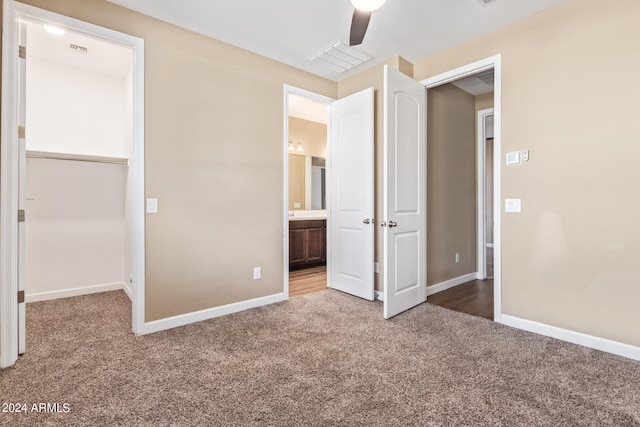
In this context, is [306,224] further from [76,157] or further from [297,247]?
[76,157]

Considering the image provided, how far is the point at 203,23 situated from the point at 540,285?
3.74 m

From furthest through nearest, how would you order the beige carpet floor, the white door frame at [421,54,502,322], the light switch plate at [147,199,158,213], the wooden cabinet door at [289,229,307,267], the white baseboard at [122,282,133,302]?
the wooden cabinet door at [289,229,307,267] → the white baseboard at [122,282,133,302] → the white door frame at [421,54,502,322] → the light switch plate at [147,199,158,213] → the beige carpet floor

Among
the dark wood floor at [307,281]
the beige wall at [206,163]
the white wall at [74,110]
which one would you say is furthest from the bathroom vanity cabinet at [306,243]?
the white wall at [74,110]

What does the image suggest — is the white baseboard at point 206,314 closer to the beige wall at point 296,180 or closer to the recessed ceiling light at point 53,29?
the recessed ceiling light at point 53,29

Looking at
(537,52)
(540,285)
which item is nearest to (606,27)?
(537,52)

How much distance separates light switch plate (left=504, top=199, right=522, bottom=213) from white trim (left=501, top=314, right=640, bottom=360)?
967 millimetres

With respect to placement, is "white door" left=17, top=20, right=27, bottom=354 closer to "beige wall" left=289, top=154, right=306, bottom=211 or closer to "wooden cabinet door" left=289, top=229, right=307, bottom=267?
"wooden cabinet door" left=289, top=229, right=307, bottom=267

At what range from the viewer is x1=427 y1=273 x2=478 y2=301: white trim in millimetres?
3717

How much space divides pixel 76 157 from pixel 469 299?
4913mm

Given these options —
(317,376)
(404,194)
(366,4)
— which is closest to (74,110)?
(366,4)

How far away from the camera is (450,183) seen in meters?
3.99

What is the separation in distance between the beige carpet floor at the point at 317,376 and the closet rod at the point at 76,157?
184 centimetres

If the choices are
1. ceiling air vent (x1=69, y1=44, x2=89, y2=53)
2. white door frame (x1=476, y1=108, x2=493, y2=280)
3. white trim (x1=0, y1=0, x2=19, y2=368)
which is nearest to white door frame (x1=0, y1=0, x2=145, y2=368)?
white trim (x1=0, y1=0, x2=19, y2=368)

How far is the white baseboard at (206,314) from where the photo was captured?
8.55 feet
